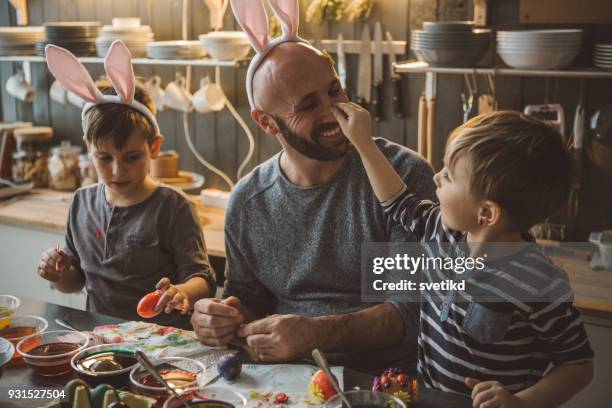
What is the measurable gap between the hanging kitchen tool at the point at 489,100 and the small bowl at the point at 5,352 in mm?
1752

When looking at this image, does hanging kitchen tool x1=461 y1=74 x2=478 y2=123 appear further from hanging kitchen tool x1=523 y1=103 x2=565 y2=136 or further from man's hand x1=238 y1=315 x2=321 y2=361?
man's hand x1=238 y1=315 x2=321 y2=361

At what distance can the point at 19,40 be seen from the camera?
131 inches

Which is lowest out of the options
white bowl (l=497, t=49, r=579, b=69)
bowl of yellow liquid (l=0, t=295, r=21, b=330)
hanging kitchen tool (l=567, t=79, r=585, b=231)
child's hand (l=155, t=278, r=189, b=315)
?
bowl of yellow liquid (l=0, t=295, r=21, b=330)

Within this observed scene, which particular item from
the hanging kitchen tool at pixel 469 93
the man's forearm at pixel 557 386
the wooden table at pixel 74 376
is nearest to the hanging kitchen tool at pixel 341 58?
the hanging kitchen tool at pixel 469 93

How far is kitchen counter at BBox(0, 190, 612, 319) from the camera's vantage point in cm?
212

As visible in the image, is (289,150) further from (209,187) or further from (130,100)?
(209,187)

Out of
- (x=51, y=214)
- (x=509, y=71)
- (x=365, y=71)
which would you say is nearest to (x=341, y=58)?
(x=365, y=71)

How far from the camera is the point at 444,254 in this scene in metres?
1.52

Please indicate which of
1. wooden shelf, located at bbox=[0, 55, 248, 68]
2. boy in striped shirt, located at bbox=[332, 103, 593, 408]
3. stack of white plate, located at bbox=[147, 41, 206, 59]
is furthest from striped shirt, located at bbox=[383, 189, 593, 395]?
stack of white plate, located at bbox=[147, 41, 206, 59]

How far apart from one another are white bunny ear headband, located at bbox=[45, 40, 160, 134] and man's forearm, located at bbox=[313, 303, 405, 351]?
32.4 inches

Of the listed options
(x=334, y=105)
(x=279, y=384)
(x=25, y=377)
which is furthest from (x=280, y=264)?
(x=25, y=377)

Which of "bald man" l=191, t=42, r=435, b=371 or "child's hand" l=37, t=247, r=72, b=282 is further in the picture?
"child's hand" l=37, t=247, r=72, b=282

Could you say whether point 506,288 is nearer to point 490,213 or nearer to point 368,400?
point 490,213

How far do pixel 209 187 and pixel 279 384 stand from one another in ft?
6.71
